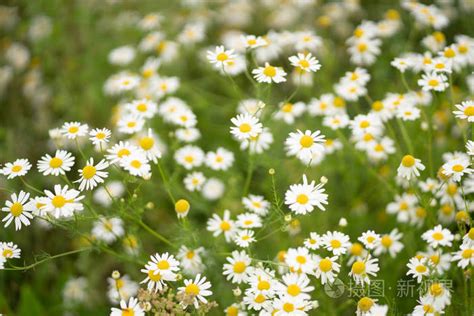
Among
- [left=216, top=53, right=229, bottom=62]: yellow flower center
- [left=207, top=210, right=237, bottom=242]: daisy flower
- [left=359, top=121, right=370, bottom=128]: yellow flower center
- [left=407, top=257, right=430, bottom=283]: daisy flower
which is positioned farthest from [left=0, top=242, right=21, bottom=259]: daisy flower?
[left=359, top=121, right=370, bottom=128]: yellow flower center

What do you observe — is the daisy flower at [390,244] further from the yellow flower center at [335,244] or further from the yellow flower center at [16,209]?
the yellow flower center at [16,209]

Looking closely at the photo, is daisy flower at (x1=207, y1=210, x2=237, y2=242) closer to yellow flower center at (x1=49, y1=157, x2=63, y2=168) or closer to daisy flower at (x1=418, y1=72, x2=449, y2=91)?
yellow flower center at (x1=49, y1=157, x2=63, y2=168)

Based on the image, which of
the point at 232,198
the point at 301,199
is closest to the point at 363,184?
the point at 232,198

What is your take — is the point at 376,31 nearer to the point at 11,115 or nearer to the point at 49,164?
the point at 49,164

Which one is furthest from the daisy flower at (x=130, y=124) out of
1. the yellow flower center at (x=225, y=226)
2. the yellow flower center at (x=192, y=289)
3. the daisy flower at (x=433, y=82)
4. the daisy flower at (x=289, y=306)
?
the daisy flower at (x=433, y=82)

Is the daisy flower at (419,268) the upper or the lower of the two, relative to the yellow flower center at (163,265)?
upper

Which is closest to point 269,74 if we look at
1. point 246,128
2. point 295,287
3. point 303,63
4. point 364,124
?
point 303,63

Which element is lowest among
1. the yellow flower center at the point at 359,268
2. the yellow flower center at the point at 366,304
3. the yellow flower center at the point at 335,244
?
the yellow flower center at the point at 366,304
